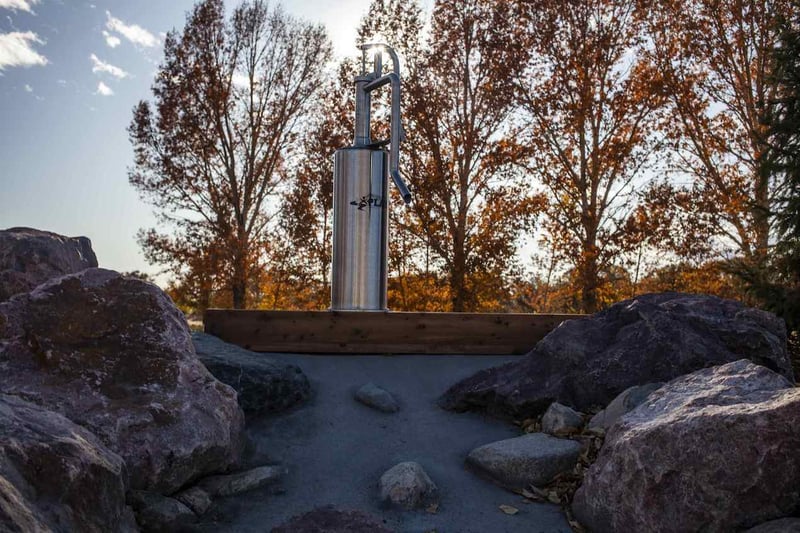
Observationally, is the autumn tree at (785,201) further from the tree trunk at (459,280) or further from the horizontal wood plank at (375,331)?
the tree trunk at (459,280)

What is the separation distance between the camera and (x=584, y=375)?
5.78 metres

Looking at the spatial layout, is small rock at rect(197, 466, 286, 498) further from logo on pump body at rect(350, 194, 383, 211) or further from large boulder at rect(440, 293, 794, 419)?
logo on pump body at rect(350, 194, 383, 211)

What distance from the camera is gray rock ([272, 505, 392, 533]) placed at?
405 cm

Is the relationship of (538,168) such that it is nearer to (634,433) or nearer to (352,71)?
(352,71)

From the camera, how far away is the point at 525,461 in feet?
15.8

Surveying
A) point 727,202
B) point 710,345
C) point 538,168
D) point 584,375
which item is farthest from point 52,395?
point 727,202

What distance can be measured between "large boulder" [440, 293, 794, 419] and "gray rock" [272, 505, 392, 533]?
190 centimetres

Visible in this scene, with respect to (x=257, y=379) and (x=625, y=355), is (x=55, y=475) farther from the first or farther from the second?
(x=625, y=355)

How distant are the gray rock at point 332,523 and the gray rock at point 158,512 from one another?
535 mm

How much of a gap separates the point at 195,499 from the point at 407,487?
133 cm

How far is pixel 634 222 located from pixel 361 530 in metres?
10.0

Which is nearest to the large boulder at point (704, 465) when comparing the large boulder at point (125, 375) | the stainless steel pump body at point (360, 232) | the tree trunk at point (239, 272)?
the large boulder at point (125, 375)

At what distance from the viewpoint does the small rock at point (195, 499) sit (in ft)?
13.9

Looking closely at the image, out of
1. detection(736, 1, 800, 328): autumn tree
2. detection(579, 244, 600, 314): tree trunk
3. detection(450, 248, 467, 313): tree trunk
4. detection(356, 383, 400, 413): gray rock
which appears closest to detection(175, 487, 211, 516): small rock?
detection(356, 383, 400, 413): gray rock
